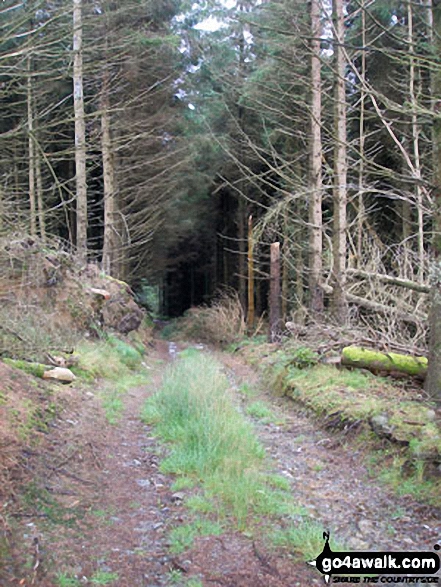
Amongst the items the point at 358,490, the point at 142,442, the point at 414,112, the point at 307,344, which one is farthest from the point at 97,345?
the point at 414,112

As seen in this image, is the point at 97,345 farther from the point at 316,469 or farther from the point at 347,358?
the point at 316,469

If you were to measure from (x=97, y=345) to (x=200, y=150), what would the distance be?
41.7ft

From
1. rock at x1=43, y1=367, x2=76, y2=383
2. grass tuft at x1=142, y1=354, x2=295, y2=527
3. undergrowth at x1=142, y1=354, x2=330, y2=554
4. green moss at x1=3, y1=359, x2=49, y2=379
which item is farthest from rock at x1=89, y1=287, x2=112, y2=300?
undergrowth at x1=142, y1=354, x2=330, y2=554

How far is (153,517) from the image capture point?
3.71 m

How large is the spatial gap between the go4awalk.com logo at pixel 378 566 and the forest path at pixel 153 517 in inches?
4.1

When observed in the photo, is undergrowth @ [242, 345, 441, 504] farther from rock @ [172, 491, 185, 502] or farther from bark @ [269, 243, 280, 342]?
bark @ [269, 243, 280, 342]

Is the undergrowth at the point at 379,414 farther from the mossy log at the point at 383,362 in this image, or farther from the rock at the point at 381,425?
the mossy log at the point at 383,362

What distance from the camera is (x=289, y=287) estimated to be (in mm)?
20328

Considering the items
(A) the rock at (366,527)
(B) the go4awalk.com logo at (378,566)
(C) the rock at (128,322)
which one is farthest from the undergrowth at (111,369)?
(B) the go4awalk.com logo at (378,566)

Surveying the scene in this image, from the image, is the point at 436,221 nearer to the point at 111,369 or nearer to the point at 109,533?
the point at 109,533

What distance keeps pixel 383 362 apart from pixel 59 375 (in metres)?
4.78

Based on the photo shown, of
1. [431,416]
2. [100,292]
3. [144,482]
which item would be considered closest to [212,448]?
[144,482]

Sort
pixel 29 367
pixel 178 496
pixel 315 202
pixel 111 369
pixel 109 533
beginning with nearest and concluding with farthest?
pixel 109 533 < pixel 178 496 < pixel 29 367 < pixel 111 369 < pixel 315 202

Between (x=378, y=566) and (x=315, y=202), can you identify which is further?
(x=315, y=202)
